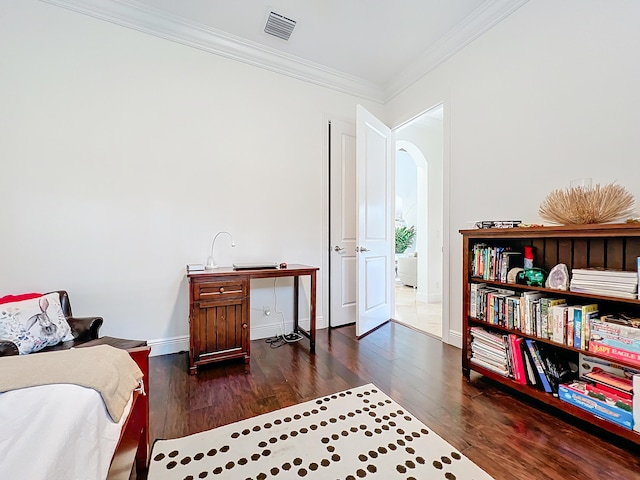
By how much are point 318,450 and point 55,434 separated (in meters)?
1.11

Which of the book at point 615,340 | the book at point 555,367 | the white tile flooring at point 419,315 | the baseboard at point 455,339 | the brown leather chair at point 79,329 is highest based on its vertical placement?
the book at point 615,340

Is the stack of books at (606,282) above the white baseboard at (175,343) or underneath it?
above

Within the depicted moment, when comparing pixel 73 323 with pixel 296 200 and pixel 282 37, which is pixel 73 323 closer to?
pixel 296 200

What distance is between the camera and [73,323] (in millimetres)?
1827

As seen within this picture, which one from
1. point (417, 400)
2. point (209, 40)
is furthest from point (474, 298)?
point (209, 40)

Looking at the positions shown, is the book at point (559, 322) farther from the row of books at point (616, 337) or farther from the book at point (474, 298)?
the book at point (474, 298)

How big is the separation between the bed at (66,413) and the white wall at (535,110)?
264cm

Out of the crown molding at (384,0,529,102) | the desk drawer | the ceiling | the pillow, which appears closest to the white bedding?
the pillow

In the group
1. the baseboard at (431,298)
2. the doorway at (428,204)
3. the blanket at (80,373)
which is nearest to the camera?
the blanket at (80,373)

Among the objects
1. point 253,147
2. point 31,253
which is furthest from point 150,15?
point 31,253

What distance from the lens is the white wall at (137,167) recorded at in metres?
2.13

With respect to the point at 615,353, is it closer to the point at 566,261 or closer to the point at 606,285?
the point at 606,285

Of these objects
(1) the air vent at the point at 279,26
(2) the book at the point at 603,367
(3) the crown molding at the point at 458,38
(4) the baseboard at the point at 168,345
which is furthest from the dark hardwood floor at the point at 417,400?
(1) the air vent at the point at 279,26

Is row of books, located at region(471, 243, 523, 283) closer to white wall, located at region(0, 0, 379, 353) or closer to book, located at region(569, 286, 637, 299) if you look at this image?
book, located at region(569, 286, 637, 299)
